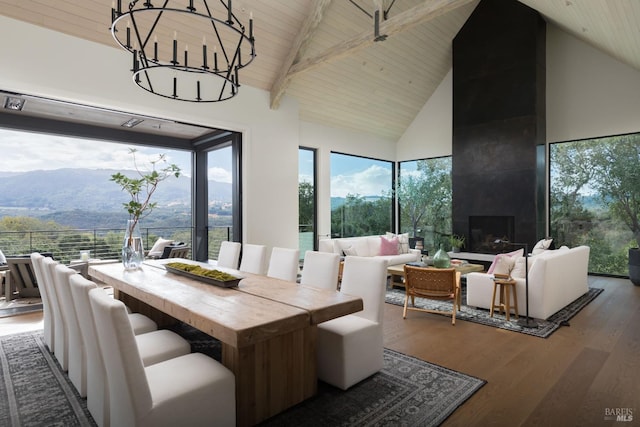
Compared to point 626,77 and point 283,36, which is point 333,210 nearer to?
point 283,36

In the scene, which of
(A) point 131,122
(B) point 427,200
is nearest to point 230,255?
(A) point 131,122

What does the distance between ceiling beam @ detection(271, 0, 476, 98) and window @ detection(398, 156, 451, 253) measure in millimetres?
4597

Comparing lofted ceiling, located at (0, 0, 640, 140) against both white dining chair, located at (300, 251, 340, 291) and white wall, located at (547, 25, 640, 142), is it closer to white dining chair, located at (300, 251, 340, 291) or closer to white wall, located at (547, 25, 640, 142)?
white wall, located at (547, 25, 640, 142)

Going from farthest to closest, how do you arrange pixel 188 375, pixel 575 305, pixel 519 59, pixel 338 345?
1. pixel 519 59
2. pixel 575 305
3. pixel 338 345
4. pixel 188 375

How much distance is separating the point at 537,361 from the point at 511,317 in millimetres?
1332

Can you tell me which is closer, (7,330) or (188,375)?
(188,375)

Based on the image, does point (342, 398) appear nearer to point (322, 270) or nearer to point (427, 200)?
point (322, 270)

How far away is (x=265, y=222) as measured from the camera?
21.3 ft

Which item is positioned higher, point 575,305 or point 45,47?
point 45,47

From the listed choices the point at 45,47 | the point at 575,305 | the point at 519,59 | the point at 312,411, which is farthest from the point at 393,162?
the point at 312,411

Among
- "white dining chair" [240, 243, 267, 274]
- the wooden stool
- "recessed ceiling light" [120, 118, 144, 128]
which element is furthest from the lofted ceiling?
the wooden stool

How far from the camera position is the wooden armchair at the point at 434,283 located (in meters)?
3.99

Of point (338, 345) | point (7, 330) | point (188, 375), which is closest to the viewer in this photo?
point (188, 375)

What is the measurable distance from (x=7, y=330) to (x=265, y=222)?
3.69 metres
